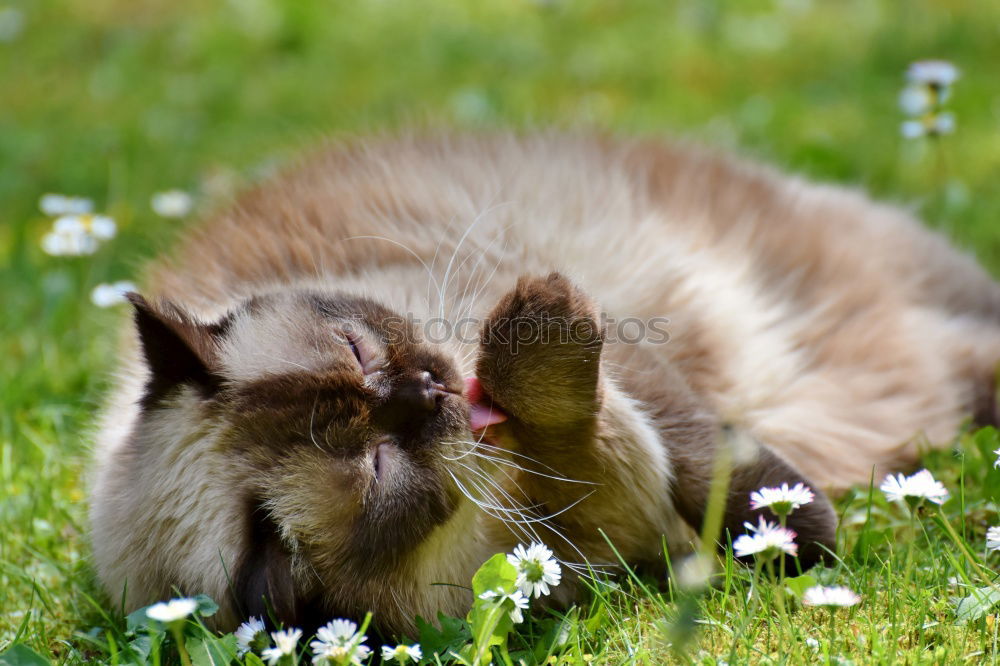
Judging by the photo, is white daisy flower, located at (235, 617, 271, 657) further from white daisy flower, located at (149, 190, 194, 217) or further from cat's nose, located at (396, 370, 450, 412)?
white daisy flower, located at (149, 190, 194, 217)

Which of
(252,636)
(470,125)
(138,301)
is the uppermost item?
(470,125)

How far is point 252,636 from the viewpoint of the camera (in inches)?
73.0

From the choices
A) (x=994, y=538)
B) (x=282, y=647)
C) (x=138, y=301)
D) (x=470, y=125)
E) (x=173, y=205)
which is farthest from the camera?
(x=173, y=205)

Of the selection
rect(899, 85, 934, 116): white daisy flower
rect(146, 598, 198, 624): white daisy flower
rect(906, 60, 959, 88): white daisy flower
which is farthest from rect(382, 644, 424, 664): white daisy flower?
rect(899, 85, 934, 116): white daisy flower

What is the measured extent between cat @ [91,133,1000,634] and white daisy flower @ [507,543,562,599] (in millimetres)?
205

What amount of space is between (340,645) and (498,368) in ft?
2.26

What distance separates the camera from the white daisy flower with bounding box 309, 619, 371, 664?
173 centimetres

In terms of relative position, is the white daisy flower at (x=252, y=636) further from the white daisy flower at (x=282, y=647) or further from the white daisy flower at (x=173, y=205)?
the white daisy flower at (x=173, y=205)

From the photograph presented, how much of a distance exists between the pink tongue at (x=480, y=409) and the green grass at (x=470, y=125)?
1.44 feet

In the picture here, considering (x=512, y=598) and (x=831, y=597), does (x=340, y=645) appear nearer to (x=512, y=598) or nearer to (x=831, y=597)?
(x=512, y=598)

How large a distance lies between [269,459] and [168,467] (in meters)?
0.25

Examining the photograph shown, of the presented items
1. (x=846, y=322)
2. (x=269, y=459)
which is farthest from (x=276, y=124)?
(x=269, y=459)

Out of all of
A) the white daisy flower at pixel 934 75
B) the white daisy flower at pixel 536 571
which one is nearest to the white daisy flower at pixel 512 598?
the white daisy flower at pixel 536 571

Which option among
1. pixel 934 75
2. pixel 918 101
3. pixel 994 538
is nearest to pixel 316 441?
pixel 994 538
